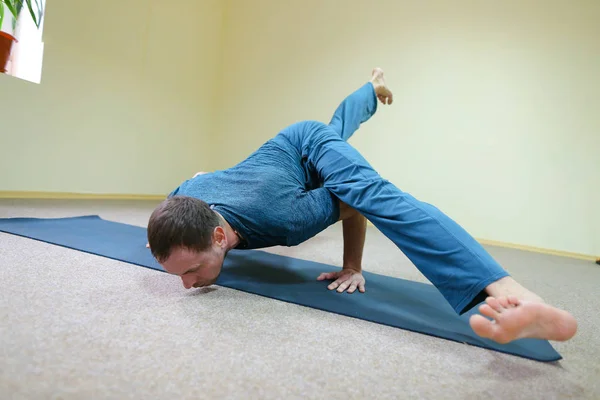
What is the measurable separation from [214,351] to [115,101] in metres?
3.07

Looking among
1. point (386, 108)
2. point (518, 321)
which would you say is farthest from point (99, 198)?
point (518, 321)

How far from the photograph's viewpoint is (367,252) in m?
1.95

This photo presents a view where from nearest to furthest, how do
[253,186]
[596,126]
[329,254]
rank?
[253,186] → [329,254] → [596,126]

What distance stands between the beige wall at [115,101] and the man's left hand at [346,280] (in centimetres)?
249

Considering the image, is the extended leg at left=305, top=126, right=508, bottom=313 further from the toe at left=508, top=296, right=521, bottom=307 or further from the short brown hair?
the short brown hair

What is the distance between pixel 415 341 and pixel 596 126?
2609 millimetres

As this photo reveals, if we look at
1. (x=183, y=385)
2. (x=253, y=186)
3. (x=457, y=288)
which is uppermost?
(x=253, y=186)

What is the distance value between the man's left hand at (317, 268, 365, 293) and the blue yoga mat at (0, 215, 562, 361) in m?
0.03

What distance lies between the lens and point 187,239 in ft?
2.85

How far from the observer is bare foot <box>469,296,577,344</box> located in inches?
25.8

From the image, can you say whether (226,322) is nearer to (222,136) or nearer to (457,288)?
(457,288)

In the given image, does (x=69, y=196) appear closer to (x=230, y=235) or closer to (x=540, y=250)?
(x=230, y=235)

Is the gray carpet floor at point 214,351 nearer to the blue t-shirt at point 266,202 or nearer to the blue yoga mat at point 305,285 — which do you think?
the blue yoga mat at point 305,285

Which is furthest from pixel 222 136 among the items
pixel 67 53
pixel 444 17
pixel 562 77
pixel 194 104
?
pixel 562 77
